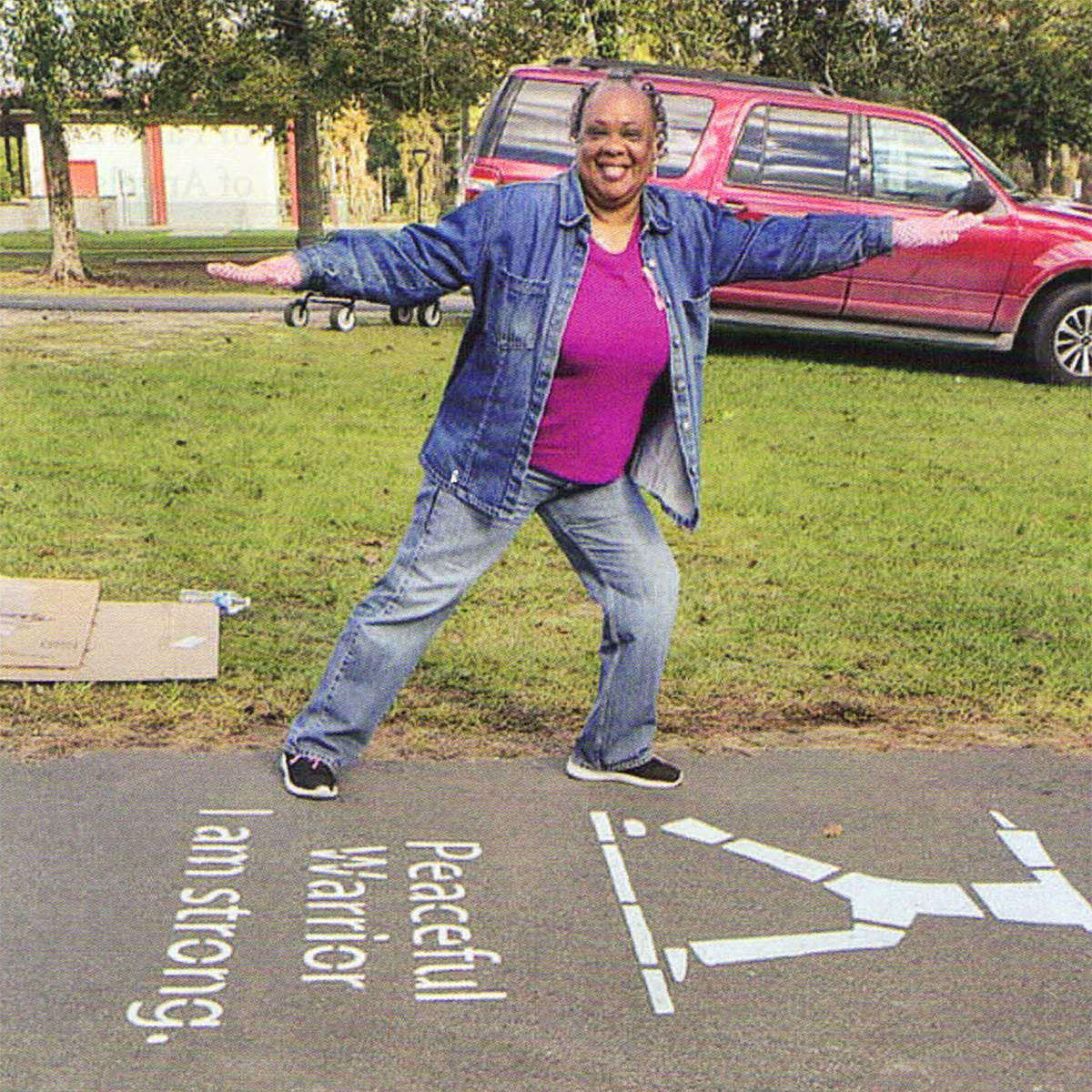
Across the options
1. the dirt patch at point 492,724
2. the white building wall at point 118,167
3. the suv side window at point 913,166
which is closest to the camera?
the dirt patch at point 492,724

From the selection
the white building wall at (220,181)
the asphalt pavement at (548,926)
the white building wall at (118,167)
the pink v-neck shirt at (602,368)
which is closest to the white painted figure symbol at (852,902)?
the asphalt pavement at (548,926)

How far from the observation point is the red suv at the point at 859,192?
43.6ft

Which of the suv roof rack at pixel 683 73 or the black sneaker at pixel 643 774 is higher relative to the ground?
the suv roof rack at pixel 683 73

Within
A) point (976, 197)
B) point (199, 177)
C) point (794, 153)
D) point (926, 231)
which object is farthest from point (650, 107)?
point (199, 177)

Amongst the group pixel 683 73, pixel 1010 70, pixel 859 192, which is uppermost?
pixel 683 73

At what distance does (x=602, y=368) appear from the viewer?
177 inches

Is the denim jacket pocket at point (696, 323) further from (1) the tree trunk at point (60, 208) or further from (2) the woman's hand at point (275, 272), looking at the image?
(1) the tree trunk at point (60, 208)

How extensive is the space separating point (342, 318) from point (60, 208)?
11.1 metres

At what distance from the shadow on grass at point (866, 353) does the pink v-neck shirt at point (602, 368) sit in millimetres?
9655

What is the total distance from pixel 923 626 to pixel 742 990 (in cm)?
309

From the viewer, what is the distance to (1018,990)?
3.88m

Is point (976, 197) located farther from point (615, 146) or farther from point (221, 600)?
point (615, 146)

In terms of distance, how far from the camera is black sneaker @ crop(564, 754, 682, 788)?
199 inches

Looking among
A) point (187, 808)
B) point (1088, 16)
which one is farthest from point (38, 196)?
point (187, 808)
